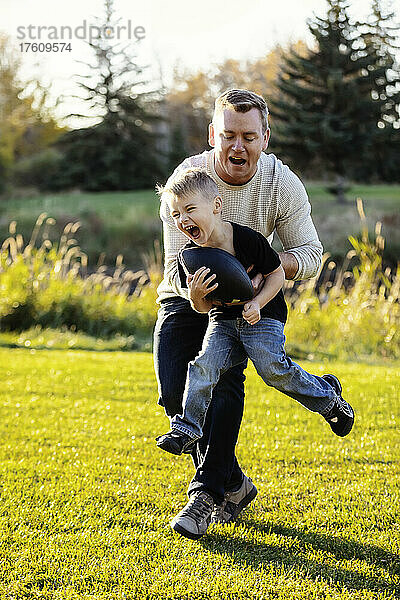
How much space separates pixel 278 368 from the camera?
Answer: 126 inches

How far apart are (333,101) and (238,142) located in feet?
89.2

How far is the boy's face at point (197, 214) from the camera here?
2.98 m

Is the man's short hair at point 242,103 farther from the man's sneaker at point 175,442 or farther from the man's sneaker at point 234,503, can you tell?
the man's sneaker at point 234,503

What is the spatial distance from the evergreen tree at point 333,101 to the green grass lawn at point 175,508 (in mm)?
23185

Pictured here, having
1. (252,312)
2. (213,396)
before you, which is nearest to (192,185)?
(252,312)

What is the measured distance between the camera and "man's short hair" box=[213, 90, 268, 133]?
10.4 feet

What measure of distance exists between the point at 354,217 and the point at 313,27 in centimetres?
886

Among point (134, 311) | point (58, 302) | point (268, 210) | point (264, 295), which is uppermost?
point (268, 210)

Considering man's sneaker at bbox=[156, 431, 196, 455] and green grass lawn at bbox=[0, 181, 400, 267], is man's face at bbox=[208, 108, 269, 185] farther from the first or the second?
green grass lawn at bbox=[0, 181, 400, 267]

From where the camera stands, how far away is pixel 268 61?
40.6 m

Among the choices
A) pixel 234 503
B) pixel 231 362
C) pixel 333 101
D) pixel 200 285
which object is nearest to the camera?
pixel 200 285

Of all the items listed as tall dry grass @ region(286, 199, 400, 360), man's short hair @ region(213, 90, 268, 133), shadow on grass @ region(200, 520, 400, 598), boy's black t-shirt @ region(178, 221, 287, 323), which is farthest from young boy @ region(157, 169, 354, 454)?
tall dry grass @ region(286, 199, 400, 360)

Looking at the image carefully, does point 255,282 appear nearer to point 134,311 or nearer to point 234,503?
point 234,503

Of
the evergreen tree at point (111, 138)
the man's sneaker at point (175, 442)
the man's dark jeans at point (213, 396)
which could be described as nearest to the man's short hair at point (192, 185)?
the man's dark jeans at point (213, 396)
